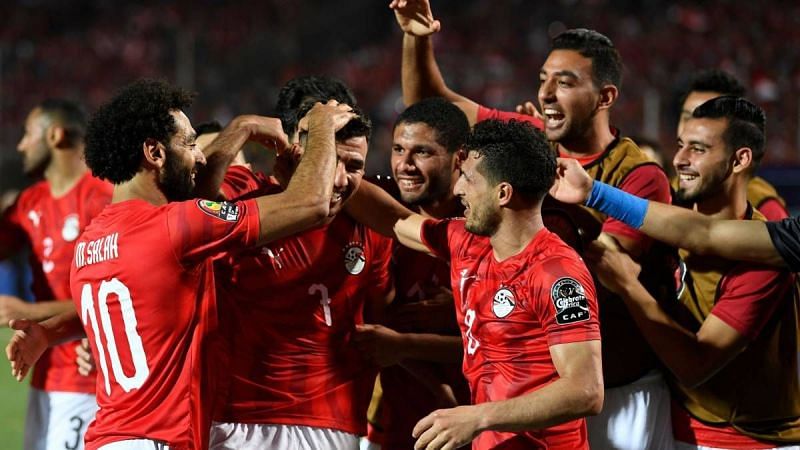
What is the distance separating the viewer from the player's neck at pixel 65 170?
6797 mm

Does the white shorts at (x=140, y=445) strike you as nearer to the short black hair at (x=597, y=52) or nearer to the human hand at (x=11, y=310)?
the human hand at (x=11, y=310)

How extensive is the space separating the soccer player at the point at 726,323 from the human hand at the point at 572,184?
1.13 ft

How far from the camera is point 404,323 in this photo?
4914 millimetres

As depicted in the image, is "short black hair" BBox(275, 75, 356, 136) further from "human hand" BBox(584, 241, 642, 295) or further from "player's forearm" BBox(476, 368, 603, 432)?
"player's forearm" BBox(476, 368, 603, 432)

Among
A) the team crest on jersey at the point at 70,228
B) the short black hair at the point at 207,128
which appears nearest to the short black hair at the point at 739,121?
the short black hair at the point at 207,128

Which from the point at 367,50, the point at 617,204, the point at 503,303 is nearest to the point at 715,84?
the point at 617,204

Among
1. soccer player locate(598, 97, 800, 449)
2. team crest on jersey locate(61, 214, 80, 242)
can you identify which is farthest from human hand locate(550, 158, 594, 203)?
team crest on jersey locate(61, 214, 80, 242)

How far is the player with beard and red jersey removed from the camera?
A: 3.90m

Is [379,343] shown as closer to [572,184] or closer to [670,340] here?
[572,184]

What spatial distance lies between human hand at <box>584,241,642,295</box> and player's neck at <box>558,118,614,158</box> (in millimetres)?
714

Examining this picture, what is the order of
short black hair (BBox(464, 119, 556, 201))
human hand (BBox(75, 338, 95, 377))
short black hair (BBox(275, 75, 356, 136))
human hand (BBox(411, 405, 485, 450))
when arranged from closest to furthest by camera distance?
1. human hand (BBox(411, 405, 485, 450))
2. short black hair (BBox(464, 119, 556, 201))
3. short black hair (BBox(275, 75, 356, 136))
4. human hand (BBox(75, 338, 95, 377))

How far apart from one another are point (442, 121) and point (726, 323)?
159 centimetres

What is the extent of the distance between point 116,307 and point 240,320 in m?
0.71

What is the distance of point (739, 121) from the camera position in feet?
15.8
